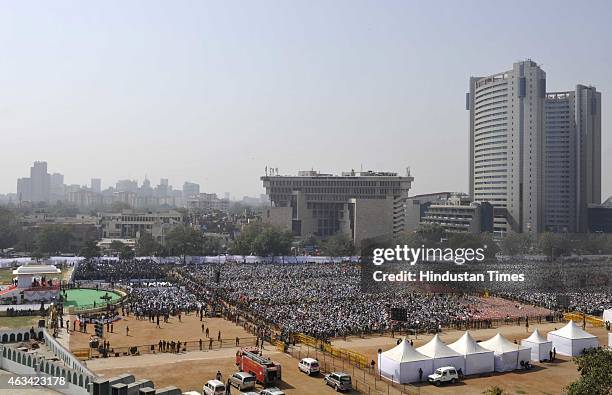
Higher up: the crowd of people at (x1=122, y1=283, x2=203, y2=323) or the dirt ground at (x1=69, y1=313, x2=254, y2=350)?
the crowd of people at (x1=122, y1=283, x2=203, y2=323)

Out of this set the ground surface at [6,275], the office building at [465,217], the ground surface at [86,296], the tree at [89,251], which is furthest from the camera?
the office building at [465,217]

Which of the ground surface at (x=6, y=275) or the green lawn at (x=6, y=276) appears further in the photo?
the ground surface at (x=6, y=275)

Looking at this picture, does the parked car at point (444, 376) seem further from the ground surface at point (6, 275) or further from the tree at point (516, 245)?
the tree at point (516, 245)

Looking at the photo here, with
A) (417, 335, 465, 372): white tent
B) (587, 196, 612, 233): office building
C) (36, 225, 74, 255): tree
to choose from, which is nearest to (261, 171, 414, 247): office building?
(587, 196, 612, 233): office building

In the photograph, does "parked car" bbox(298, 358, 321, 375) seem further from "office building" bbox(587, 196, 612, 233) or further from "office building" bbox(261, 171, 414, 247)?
"office building" bbox(587, 196, 612, 233)

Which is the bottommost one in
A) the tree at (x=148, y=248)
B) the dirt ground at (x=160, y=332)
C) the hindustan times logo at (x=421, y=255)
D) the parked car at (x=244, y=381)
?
the dirt ground at (x=160, y=332)

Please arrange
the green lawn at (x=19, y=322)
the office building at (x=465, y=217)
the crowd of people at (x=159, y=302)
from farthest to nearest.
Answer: the office building at (x=465, y=217), the crowd of people at (x=159, y=302), the green lawn at (x=19, y=322)

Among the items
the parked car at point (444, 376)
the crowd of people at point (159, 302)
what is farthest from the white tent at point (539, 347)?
the crowd of people at point (159, 302)
